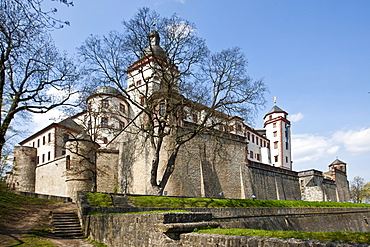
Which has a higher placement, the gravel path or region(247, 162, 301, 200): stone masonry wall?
region(247, 162, 301, 200): stone masonry wall

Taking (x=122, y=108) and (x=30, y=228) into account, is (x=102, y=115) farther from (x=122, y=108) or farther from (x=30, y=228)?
(x=30, y=228)

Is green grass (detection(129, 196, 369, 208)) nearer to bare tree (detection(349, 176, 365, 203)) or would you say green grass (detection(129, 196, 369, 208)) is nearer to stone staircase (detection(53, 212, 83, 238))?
stone staircase (detection(53, 212, 83, 238))

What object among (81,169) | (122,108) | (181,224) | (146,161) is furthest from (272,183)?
(181,224)

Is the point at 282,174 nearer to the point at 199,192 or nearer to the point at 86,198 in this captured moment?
the point at 199,192

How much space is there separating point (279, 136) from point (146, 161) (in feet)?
117

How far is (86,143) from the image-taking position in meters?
26.4

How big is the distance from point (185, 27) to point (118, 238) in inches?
596

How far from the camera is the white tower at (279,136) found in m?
53.9

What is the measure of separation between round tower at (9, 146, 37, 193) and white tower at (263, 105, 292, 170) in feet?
127

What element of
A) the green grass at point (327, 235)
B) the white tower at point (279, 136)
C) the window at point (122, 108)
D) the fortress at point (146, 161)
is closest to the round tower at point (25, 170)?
the fortress at point (146, 161)

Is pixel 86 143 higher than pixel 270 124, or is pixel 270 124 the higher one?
pixel 270 124

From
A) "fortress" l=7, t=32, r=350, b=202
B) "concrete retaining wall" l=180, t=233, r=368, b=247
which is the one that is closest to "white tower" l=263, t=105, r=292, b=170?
"fortress" l=7, t=32, r=350, b=202

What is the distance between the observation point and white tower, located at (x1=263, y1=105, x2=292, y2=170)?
53.9 meters

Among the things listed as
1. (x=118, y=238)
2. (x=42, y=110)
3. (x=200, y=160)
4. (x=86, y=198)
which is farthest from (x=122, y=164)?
(x=118, y=238)
